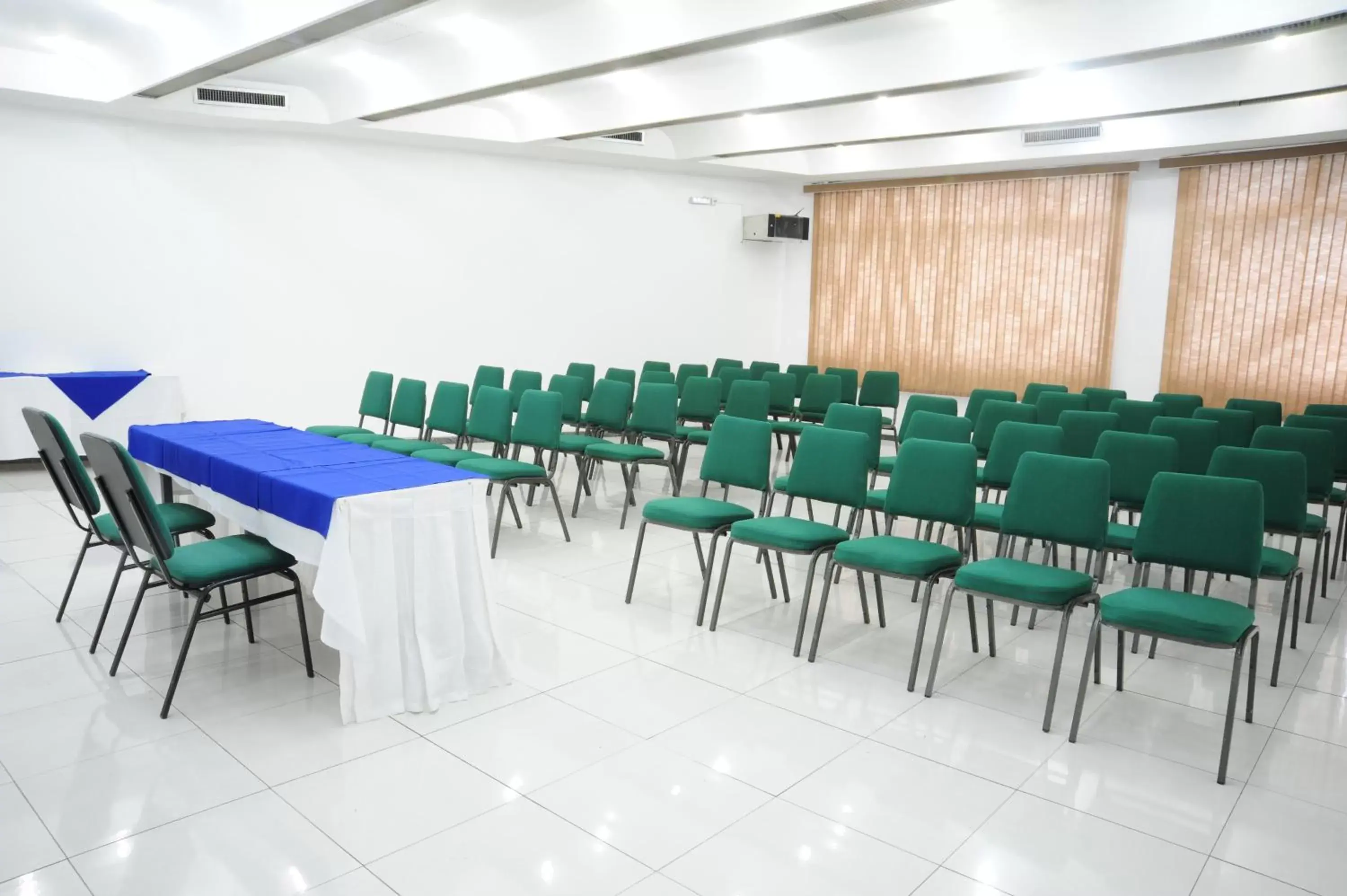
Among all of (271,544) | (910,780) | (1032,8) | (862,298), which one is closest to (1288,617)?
(910,780)

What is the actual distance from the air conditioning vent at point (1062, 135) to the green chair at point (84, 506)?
8269 mm

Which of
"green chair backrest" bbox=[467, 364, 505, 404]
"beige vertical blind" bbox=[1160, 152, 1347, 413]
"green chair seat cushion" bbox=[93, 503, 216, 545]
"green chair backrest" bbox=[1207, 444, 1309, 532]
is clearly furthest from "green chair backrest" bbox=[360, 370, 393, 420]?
"beige vertical blind" bbox=[1160, 152, 1347, 413]

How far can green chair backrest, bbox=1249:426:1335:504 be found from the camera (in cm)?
530

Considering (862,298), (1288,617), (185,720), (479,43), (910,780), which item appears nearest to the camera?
(910,780)

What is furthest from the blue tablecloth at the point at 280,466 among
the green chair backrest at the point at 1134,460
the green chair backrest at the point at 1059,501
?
the green chair backrest at the point at 1134,460

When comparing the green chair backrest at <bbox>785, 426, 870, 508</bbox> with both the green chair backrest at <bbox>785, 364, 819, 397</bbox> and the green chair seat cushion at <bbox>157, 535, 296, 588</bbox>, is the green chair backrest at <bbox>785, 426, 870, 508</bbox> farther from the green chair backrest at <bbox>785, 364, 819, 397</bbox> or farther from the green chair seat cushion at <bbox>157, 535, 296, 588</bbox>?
the green chair backrest at <bbox>785, 364, 819, 397</bbox>

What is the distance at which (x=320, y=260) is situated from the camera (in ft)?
29.9

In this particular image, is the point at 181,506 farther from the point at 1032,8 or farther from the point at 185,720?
the point at 1032,8

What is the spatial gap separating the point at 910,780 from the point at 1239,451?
2.68 meters

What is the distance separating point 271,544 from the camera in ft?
13.0

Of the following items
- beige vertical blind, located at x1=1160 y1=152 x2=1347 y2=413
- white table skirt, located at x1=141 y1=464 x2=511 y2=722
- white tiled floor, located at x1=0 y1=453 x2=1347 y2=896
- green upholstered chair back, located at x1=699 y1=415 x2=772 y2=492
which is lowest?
white tiled floor, located at x1=0 y1=453 x2=1347 y2=896

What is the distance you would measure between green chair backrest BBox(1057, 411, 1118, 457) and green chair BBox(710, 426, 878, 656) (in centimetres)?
185

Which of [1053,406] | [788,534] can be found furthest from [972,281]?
[788,534]

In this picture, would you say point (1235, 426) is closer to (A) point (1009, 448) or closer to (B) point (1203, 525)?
(A) point (1009, 448)
